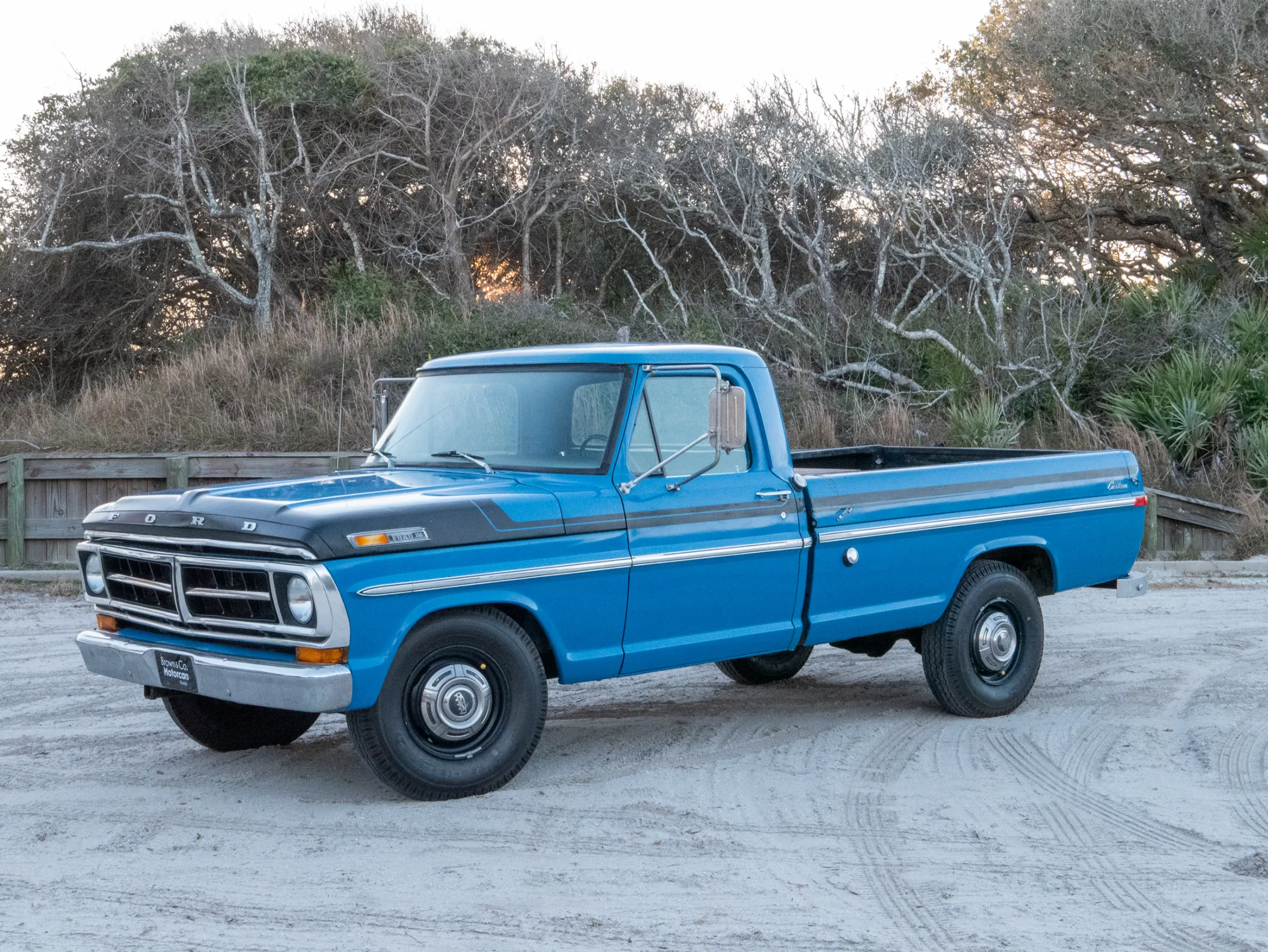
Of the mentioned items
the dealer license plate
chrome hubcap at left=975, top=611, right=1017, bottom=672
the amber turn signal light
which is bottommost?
chrome hubcap at left=975, top=611, right=1017, bottom=672

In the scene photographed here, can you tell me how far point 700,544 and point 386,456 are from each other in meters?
1.74

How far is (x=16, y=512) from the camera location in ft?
47.1

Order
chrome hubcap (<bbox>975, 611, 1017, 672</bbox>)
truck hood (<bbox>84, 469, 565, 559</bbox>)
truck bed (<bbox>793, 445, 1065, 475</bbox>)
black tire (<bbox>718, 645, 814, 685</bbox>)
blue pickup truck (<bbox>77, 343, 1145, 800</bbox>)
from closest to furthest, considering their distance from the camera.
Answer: truck hood (<bbox>84, 469, 565, 559</bbox>)
blue pickup truck (<bbox>77, 343, 1145, 800</bbox>)
chrome hubcap (<bbox>975, 611, 1017, 672</bbox>)
black tire (<bbox>718, 645, 814, 685</bbox>)
truck bed (<bbox>793, 445, 1065, 475</bbox>)

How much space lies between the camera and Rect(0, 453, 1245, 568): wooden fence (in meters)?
14.4

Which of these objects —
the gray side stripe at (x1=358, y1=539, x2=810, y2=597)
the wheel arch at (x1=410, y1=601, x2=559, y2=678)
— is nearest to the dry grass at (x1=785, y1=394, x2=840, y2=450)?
the gray side stripe at (x1=358, y1=539, x2=810, y2=597)

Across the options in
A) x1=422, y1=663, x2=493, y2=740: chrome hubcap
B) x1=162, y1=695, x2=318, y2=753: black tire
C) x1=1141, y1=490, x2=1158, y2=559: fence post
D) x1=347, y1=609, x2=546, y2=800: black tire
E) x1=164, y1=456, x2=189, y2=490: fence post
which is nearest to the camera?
x1=347, y1=609, x2=546, y2=800: black tire

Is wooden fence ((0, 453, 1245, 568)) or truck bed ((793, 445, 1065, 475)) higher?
truck bed ((793, 445, 1065, 475))

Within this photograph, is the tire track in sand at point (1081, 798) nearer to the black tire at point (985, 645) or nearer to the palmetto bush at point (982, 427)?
the black tire at point (985, 645)

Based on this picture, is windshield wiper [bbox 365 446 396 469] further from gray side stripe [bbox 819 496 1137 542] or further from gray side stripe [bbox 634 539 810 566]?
gray side stripe [bbox 819 496 1137 542]

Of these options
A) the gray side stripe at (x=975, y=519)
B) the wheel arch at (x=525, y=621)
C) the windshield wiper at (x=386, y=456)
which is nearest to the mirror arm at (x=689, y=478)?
the gray side stripe at (x=975, y=519)

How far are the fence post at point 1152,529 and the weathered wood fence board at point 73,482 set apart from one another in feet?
28.1

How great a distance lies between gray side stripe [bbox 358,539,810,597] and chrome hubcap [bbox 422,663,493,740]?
407 mm

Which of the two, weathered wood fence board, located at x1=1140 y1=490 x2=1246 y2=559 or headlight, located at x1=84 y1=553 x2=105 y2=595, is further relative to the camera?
weathered wood fence board, located at x1=1140 y1=490 x2=1246 y2=559

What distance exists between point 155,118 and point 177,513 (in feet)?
58.6
